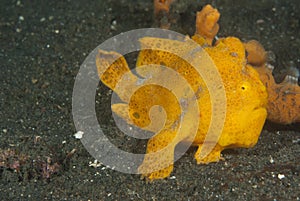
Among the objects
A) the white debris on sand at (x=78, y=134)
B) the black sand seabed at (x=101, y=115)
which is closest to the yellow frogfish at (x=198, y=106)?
the black sand seabed at (x=101, y=115)

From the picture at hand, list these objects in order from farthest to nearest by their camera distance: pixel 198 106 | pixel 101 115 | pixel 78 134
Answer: pixel 101 115 → pixel 78 134 → pixel 198 106

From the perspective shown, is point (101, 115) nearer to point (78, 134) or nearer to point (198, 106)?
point (78, 134)

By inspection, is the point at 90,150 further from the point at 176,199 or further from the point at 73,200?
the point at 176,199

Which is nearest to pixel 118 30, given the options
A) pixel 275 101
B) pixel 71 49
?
pixel 71 49

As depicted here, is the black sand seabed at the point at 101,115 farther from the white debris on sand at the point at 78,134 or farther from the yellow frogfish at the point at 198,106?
the yellow frogfish at the point at 198,106

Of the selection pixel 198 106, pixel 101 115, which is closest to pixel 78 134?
pixel 101 115

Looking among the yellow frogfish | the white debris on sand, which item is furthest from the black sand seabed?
the yellow frogfish
